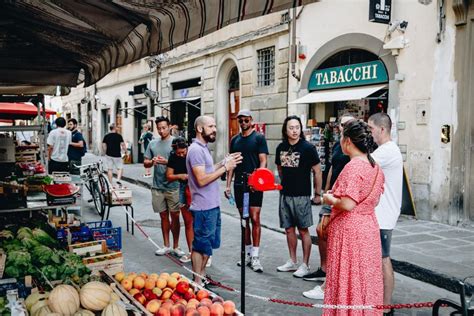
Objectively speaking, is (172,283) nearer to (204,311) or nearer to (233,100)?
(204,311)

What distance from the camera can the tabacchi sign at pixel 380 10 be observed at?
9.19 meters

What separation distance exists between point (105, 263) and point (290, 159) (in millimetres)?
2564

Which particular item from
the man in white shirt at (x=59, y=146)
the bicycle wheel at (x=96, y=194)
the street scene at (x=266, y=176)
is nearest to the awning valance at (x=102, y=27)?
the street scene at (x=266, y=176)

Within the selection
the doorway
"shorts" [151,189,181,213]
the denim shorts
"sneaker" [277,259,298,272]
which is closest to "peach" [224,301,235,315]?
"sneaker" [277,259,298,272]

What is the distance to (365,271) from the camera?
11.5 feet

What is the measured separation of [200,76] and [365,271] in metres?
15.5

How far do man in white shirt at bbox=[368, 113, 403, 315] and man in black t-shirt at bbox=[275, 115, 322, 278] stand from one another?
1.30 m

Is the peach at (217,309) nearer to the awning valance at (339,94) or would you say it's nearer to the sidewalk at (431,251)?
the sidewalk at (431,251)

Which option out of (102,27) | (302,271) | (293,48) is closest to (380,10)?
(293,48)

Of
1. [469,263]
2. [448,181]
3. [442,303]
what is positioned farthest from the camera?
[448,181]

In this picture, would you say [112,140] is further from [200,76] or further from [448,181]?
[448,181]

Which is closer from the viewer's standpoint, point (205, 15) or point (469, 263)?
point (205, 15)

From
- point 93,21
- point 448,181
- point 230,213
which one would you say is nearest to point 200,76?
point 230,213

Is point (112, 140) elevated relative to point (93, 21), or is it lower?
lower
